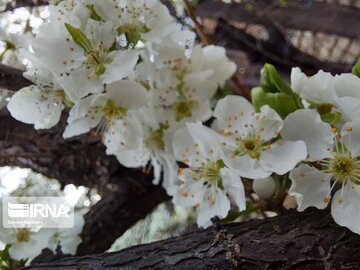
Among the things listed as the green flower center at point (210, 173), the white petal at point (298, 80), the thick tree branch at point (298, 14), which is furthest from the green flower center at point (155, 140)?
the thick tree branch at point (298, 14)

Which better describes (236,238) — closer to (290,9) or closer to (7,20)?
(7,20)

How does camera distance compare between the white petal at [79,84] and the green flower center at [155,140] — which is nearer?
the white petal at [79,84]

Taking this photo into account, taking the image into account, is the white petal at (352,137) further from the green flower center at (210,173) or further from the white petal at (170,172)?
the white petal at (170,172)

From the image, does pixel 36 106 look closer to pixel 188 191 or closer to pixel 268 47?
pixel 188 191

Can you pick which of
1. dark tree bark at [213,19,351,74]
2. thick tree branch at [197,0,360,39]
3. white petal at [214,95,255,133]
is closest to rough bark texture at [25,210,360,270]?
white petal at [214,95,255,133]

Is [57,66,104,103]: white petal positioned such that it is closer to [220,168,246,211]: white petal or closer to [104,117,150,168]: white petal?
[104,117,150,168]: white petal
